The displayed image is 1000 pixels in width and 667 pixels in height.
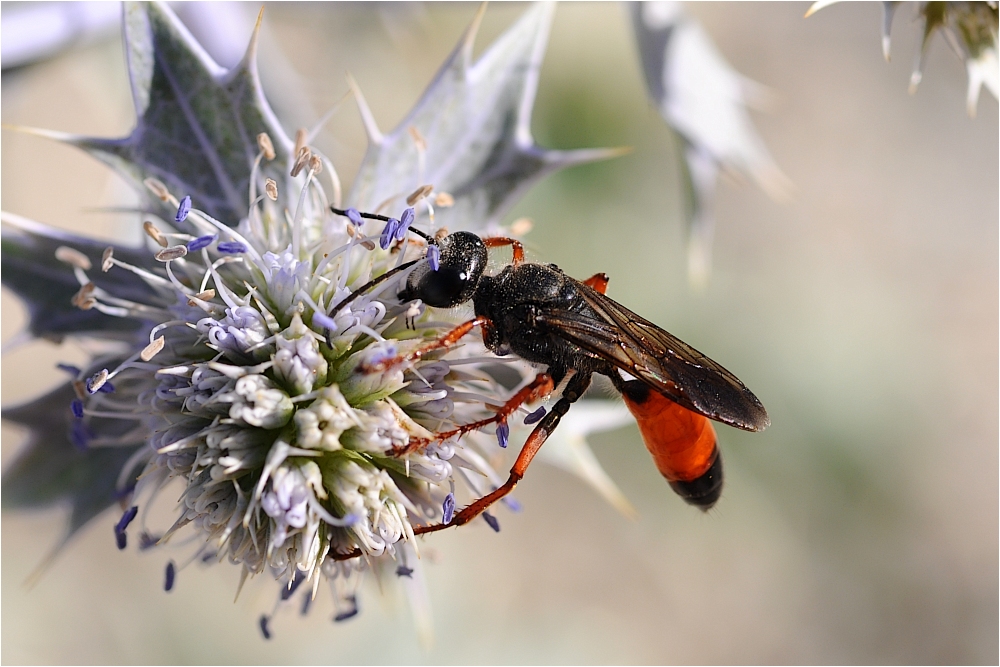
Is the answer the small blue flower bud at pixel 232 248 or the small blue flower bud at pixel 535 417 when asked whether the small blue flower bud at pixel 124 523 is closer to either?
the small blue flower bud at pixel 232 248

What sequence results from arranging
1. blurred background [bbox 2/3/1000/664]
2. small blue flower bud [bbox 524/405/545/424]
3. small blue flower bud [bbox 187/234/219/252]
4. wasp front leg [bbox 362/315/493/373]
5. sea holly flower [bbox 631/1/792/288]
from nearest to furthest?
wasp front leg [bbox 362/315/493/373], small blue flower bud [bbox 187/234/219/252], small blue flower bud [bbox 524/405/545/424], sea holly flower [bbox 631/1/792/288], blurred background [bbox 2/3/1000/664]

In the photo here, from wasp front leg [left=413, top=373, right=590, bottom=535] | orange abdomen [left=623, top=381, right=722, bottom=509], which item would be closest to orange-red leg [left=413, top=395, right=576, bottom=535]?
wasp front leg [left=413, top=373, right=590, bottom=535]

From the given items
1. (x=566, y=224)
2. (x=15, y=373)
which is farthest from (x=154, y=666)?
(x=566, y=224)

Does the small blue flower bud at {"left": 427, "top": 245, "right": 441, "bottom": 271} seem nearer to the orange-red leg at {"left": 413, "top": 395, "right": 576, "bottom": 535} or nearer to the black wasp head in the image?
the black wasp head

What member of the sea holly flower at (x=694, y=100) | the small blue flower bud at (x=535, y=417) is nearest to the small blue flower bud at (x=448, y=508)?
the small blue flower bud at (x=535, y=417)

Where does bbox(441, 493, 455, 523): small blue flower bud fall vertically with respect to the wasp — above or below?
below

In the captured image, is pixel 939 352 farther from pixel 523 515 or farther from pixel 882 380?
pixel 523 515
